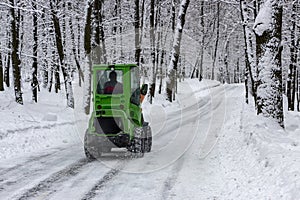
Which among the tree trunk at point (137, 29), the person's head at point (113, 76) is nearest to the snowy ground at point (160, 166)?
the person's head at point (113, 76)

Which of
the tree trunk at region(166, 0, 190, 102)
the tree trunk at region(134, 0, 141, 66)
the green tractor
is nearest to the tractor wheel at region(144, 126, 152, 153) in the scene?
the green tractor

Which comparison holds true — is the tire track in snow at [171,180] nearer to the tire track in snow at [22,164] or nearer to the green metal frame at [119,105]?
the green metal frame at [119,105]

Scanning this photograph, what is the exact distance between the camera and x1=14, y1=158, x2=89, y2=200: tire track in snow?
6.84 metres

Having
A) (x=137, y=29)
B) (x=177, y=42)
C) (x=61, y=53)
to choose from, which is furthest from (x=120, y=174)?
(x=137, y=29)

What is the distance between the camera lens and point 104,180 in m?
7.87

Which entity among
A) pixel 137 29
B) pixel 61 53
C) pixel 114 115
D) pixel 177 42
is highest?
pixel 137 29

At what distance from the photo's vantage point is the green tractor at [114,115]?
1002 centimetres

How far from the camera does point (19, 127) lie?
1280 cm

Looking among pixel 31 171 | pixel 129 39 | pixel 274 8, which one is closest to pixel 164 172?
pixel 31 171

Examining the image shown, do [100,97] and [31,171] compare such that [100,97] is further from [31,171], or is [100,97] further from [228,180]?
[228,180]

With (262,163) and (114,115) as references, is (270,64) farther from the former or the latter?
(114,115)

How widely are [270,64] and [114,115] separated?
188 inches

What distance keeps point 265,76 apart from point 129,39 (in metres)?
25.3

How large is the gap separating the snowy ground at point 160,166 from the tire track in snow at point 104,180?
0.02 metres
